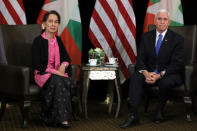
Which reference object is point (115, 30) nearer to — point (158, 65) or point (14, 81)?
point (158, 65)

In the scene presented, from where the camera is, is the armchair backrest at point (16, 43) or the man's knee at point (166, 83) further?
the armchair backrest at point (16, 43)

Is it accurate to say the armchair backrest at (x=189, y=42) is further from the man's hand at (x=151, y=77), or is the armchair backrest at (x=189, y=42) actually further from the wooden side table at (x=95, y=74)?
the wooden side table at (x=95, y=74)

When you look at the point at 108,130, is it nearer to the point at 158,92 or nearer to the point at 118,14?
the point at 158,92

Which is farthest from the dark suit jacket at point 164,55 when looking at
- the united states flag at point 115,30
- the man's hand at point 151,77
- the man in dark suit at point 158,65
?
the united states flag at point 115,30

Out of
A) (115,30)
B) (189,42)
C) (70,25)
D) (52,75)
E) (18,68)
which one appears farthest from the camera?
(115,30)

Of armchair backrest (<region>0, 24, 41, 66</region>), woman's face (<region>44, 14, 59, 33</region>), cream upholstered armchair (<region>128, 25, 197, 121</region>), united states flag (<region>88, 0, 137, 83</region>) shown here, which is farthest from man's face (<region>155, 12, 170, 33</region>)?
armchair backrest (<region>0, 24, 41, 66</region>)

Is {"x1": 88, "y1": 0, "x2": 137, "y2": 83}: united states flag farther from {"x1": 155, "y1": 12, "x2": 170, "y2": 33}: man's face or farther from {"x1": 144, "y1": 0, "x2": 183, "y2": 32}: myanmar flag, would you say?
{"x1": 155, "y1": 12, "x2": 170, "y2": 33}: man's face

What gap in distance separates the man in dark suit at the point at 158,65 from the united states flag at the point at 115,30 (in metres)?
0.91

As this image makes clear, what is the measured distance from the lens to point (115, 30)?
498 centimetres

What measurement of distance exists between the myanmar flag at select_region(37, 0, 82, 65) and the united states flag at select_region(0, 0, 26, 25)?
35cm

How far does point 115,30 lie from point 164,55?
3.85 feet

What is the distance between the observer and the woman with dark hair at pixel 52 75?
3512 millimetres

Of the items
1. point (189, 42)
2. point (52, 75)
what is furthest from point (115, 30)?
point (52, 75)

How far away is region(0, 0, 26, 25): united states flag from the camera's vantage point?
4.64 meters
